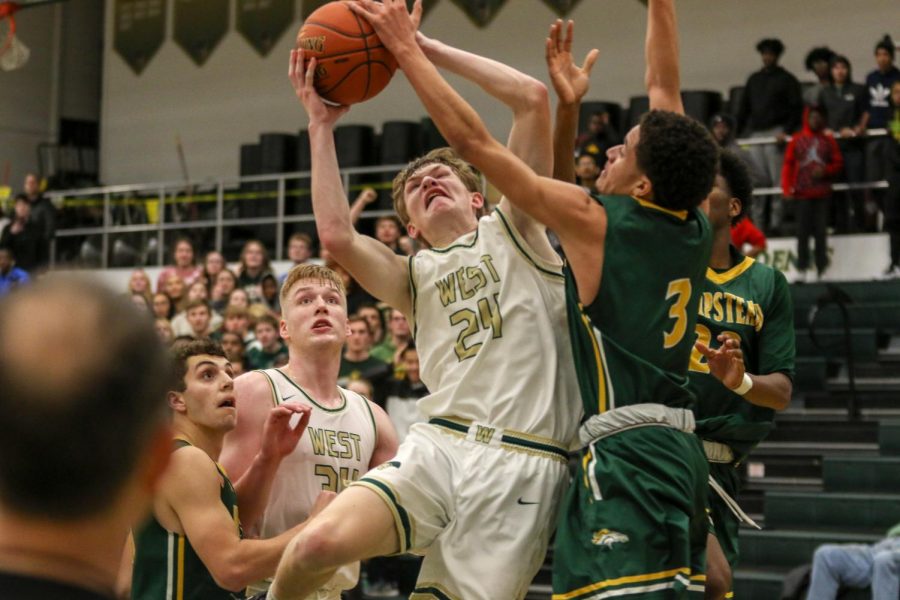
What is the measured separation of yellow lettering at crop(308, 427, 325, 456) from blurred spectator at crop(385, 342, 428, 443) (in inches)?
204

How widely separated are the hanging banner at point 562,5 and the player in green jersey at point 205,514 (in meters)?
14.8

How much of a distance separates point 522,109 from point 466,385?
0.96m

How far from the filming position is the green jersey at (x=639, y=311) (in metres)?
3.95

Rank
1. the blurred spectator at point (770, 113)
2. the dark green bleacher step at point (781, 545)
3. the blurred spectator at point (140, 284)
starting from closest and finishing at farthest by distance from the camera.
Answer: the dark green bleacher step at point (781, 545) < the blurred spectator at point (770, 113) < the blurred spectator at point (140, 284)

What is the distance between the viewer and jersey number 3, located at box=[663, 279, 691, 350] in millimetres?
3996

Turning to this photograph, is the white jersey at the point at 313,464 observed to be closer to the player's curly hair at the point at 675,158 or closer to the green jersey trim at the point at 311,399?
the green jersey trim at the point at 311,399

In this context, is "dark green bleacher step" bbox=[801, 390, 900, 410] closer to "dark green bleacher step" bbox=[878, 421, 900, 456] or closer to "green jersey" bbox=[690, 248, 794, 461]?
"dark green bleacher step" bbox=[878, 421, 900, 456]

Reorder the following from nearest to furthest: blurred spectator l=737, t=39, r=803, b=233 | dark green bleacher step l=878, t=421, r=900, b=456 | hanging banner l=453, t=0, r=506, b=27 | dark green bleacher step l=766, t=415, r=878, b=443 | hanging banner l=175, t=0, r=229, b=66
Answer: dark green bleacher step l=878, t=421, r=900, b=456
dark green bleacher step l=766, t=415, r=878, b=443
blurred spectator l=737, t=39, r=803, b=233
hanging banner l=453, t=0, r=506, b=27
hanging banner l=175, t=0, r=229, b=66

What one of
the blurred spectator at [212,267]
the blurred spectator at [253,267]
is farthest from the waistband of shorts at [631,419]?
the blurred spectator at [212,267]

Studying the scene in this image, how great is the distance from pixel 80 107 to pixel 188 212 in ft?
20.7

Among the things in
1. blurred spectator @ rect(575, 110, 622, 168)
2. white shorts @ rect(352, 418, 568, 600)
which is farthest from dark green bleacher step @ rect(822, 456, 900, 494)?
white shorts @ rect(352, 418, 568, 600)

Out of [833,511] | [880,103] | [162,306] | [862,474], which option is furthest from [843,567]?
[162,306]

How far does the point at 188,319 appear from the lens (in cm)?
1316

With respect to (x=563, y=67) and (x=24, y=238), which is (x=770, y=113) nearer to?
(x=24, y=238)
